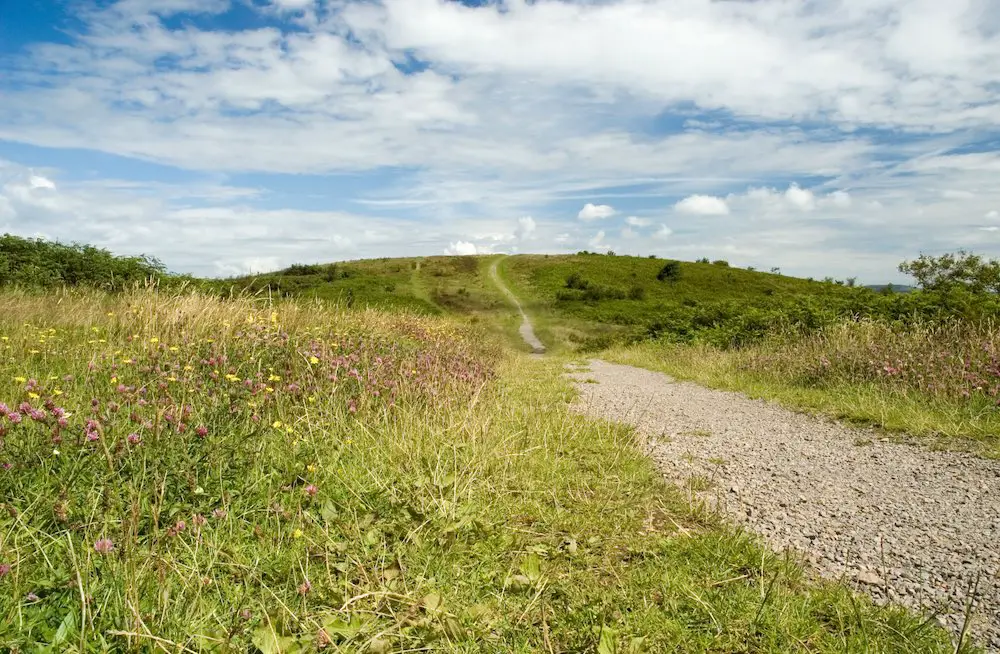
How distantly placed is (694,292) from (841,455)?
45044 mm

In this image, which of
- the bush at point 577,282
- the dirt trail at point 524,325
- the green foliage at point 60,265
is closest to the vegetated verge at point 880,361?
the dirt trail at point 524,325

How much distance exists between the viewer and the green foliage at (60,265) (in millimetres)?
16594

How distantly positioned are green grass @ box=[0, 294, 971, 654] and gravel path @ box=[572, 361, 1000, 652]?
0.42m

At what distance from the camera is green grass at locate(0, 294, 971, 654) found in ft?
7.61

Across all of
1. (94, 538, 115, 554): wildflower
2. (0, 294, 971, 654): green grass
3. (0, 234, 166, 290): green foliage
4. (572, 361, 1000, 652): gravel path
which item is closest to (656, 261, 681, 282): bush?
(0, 234, 166, 290): green foliage

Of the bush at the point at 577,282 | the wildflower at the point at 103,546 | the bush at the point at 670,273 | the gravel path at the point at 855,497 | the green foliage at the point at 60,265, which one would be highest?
the bush at the point at 670,273

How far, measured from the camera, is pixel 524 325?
36.0 metres

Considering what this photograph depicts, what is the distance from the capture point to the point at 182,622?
2.21 m

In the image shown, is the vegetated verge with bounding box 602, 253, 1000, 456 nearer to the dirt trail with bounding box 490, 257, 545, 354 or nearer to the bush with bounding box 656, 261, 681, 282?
the dirt trail with bounding box 490, 257, 545, 354

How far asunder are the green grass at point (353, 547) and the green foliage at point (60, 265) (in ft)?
49.4

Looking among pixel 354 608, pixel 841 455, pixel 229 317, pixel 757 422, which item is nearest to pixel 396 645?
pixel 354 608

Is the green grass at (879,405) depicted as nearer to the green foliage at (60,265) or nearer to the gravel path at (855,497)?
the gravel path at (855,497)

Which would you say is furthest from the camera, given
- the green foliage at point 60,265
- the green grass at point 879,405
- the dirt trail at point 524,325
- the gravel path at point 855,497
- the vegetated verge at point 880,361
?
the dirt trail at point 524,325

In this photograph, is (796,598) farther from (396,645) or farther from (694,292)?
(694,292)
